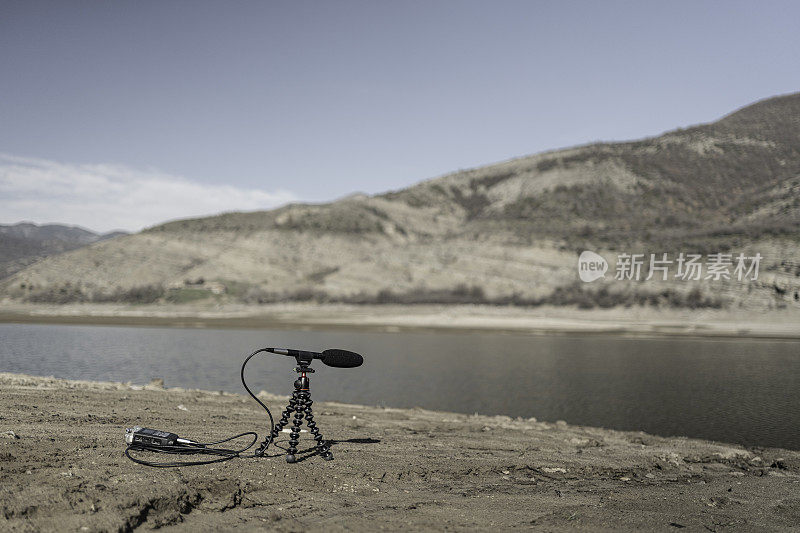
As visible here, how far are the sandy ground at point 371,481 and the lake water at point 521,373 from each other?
4343 millimetres

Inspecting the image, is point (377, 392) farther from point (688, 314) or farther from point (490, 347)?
point (688, 314)

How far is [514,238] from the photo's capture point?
7281cm

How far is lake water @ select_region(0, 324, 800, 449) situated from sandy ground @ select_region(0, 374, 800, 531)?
14.2 ft

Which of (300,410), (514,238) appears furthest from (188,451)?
(514,238)

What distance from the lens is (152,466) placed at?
259 inches

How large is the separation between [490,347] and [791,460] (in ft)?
78.4

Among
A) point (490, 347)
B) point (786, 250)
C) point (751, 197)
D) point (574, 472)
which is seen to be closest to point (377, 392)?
point (574, 472)

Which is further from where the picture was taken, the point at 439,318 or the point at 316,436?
the point at 439,318

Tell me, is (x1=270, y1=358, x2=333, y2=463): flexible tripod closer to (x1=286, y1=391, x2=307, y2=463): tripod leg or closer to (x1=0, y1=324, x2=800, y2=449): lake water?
(x1=286, y1=391, x2=307, y2=463): tripod leg

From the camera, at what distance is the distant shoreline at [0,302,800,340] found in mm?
44406

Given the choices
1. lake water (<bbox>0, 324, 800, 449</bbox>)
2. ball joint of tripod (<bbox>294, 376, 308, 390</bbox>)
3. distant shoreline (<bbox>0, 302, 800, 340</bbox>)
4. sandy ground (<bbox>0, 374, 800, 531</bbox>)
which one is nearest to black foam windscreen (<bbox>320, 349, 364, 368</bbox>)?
ball joint of tripod (<bbox>294, 376, 308, 390</bbox>)

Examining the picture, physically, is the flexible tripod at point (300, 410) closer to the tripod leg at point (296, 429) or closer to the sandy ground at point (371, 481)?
the tripod leg at point (296, 429)

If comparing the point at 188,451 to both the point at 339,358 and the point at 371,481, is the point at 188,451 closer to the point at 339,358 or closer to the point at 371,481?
the point at 339,358

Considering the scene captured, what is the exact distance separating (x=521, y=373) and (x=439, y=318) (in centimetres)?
2914
